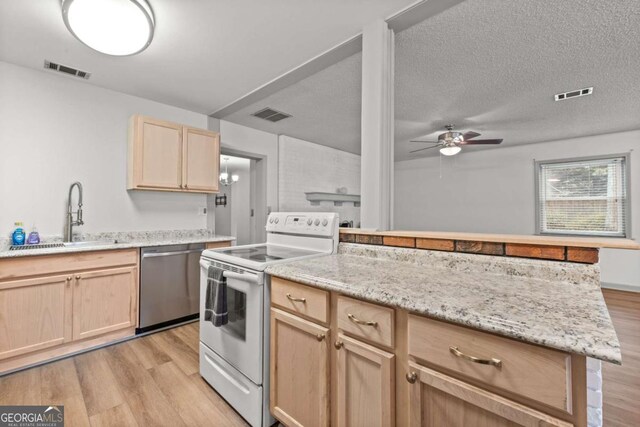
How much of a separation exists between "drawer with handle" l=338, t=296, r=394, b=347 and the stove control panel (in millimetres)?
792

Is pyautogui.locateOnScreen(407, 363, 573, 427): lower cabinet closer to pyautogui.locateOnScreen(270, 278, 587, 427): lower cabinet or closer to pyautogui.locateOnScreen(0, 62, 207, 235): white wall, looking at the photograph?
pyautogui.locateOnScreen(270, 278, 587, 427): lower cabinet

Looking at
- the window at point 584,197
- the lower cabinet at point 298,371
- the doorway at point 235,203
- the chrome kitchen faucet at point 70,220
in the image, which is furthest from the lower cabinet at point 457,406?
the doorway at point 235,203

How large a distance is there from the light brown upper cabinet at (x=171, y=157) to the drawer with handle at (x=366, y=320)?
266 cm

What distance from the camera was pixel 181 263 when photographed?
2.84m

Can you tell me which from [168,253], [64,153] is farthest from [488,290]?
[64,153]

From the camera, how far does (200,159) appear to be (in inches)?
132

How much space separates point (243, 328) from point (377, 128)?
152cm

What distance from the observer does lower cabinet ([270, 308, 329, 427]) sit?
4.04 ft

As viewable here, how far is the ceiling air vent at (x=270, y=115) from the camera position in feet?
12.0

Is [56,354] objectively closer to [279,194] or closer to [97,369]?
[97,369]

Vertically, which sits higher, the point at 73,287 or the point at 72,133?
the point at 72,133

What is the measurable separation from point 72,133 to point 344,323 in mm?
→ 3203

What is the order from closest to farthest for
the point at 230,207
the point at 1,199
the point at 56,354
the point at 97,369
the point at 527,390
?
1. the point at 527,390
2. the point at 97,369
3. the point at 56,354
4. the point at 1,199
5. the point at 230,207

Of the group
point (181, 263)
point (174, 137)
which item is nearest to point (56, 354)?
point (181, 263)
